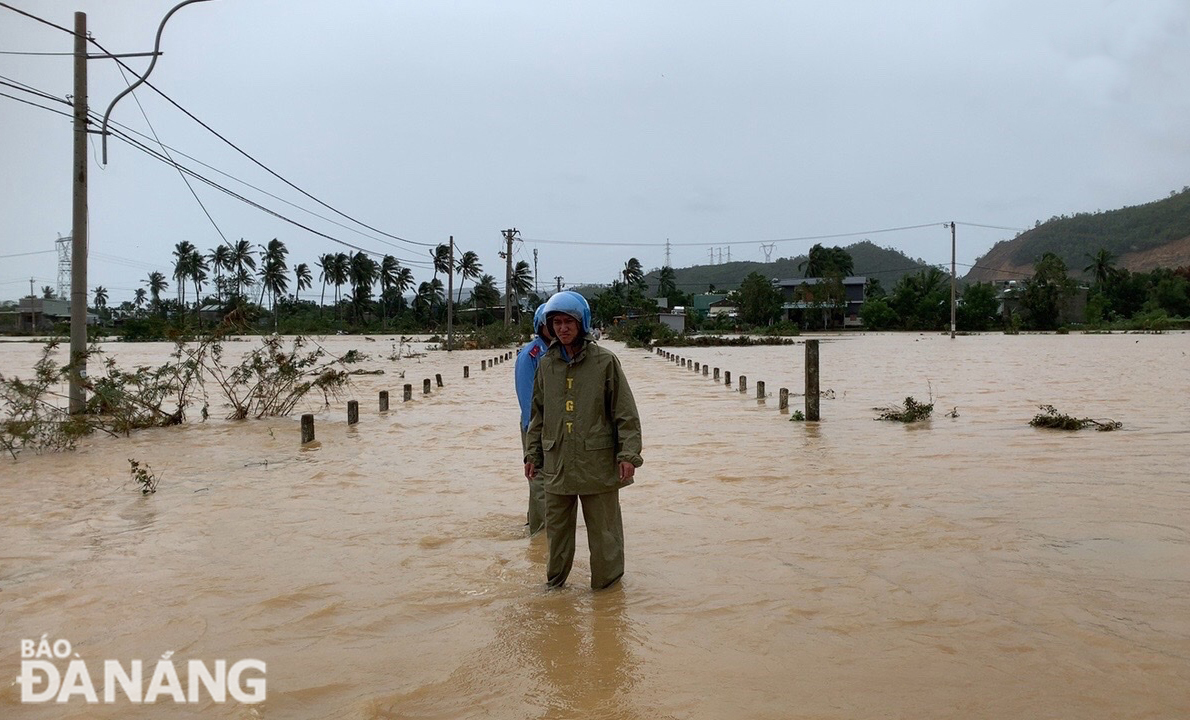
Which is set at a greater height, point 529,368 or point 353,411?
point 529,368

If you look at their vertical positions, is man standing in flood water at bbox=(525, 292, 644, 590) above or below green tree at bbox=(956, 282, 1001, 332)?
below

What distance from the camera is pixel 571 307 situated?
503 centimetres

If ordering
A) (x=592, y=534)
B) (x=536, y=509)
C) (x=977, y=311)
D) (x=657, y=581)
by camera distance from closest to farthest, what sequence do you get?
(x=592, y=534)
(x=657, y=581)
(x=536, y=509)
(x=977, y=311)

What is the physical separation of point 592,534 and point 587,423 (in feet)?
2.58

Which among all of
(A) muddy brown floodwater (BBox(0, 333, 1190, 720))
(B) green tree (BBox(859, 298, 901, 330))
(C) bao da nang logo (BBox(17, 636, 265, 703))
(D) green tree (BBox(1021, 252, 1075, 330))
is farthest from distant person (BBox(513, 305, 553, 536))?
(B) green tree (BBox(859, 298, 901, 330))

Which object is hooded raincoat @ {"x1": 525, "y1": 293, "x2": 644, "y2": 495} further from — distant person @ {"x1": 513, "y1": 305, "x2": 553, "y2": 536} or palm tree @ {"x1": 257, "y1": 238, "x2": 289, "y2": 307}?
palm tree @ {"x1": 257, "y1": 238, "x2": 289, "y2": 307}

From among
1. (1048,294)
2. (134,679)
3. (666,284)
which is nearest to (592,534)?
(134,679)

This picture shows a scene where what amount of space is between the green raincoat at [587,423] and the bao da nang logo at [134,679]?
6.06 ft

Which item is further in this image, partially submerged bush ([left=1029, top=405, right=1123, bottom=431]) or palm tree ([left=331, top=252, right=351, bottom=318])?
palm tree ([left=331, top=252, right=351, bottom=318])

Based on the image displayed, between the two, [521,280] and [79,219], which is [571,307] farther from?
[521,280]

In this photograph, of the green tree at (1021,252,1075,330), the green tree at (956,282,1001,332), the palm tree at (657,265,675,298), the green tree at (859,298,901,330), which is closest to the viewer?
the green tree at (1021,252,1075,330)

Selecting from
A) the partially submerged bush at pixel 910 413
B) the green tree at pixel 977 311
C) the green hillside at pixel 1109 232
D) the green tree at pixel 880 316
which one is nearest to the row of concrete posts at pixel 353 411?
the partially submerged bush at pixel 910 413

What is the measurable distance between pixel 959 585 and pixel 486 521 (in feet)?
12.7

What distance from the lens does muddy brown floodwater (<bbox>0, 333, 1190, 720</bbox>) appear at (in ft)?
14.0
